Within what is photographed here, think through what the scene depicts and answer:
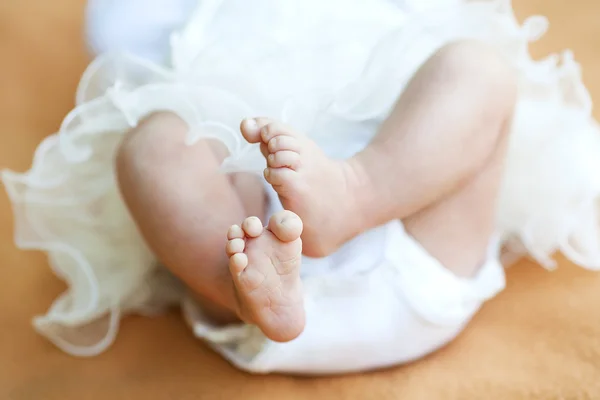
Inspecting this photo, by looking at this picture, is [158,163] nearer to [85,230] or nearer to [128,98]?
[128,98]

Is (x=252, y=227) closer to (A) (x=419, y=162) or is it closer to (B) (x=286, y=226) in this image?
(B) (x=286, y=226)

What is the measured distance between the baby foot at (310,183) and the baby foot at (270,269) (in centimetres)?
4

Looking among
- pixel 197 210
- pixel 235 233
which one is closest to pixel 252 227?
pixel 235 233

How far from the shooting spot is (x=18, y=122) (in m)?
1.03

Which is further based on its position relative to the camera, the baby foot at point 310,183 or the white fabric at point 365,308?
the white fabric at point 365,308

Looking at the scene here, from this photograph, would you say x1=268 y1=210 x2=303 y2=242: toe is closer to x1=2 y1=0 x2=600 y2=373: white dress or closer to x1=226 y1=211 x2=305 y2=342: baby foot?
x1=226 y1=211 x2=305 y2=342: baby foot

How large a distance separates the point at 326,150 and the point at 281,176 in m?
0.18

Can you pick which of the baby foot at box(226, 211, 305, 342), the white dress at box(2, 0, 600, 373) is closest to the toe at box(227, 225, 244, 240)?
the baby foot at box(226, 211, 305, 342)

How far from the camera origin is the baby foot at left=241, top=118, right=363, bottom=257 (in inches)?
21.8

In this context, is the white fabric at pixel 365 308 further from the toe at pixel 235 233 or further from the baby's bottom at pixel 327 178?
the toe at pixel 235 233

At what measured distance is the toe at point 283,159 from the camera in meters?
0.55

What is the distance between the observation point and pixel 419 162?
632 millimetres

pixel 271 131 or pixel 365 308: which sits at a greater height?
pixel 271 131

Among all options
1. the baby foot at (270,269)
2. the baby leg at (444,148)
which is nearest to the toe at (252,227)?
the baby foot at (270,269)
